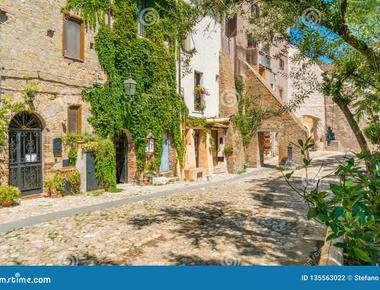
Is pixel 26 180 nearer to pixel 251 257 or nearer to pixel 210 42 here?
pixel 251 257

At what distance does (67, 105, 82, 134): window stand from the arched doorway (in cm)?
115

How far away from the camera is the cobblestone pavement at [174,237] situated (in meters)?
5.18

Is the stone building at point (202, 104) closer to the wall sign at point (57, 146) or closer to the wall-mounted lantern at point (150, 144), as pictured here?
the wall-mounted lantern at point (150, 144)

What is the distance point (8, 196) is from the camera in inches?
365

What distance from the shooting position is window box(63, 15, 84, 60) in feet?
39.3

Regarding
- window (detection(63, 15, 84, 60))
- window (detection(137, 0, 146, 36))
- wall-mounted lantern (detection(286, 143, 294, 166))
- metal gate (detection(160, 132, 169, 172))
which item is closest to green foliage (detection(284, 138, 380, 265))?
window (detection(63, 15, 84, 60))

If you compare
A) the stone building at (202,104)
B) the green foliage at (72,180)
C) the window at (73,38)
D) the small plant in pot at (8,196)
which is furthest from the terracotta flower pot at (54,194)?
the stone building at (202,104)

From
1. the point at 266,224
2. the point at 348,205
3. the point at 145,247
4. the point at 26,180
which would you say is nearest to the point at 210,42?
the point at 26,180

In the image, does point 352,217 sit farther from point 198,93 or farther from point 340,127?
point 340,127

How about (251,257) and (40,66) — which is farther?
(40,66)

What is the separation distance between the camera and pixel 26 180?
35.4ft

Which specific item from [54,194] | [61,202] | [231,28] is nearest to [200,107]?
[231,28]

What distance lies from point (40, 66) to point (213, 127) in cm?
1077

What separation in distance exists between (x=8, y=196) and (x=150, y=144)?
22.8ft
